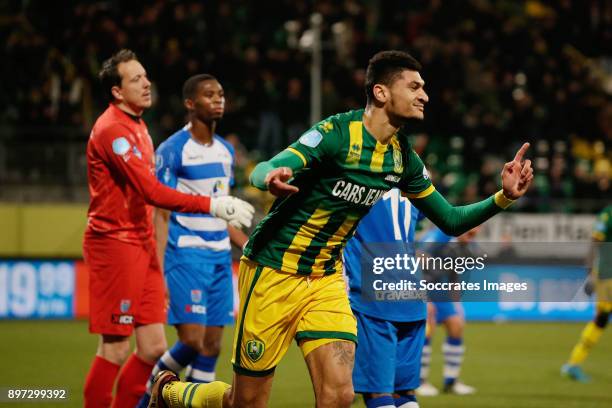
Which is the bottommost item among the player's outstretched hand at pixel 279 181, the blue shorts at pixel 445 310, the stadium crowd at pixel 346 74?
the blue shorts at pixel 445 310

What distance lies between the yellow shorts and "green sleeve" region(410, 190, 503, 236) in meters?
0.76

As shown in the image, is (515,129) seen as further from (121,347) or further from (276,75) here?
(121,347)

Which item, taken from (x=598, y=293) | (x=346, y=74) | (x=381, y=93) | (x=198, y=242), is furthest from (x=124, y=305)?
(x=346, y=74)

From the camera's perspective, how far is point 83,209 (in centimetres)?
1592

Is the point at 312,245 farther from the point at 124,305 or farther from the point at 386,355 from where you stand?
the point at 124,305

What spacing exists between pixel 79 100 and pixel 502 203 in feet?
41.9

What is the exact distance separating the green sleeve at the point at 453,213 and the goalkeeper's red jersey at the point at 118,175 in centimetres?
161

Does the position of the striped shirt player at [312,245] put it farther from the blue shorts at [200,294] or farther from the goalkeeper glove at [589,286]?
the goalkeeper glove at [589,286]

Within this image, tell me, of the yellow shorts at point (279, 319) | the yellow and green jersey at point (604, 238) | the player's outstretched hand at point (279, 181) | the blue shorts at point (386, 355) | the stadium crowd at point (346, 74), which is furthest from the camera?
the stadium crowd at point (346, 74)

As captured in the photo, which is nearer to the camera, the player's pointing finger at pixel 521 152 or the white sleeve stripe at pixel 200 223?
the player's pointing finger at pixel 521 152

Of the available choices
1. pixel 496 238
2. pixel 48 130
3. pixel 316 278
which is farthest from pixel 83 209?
pixel 316 278

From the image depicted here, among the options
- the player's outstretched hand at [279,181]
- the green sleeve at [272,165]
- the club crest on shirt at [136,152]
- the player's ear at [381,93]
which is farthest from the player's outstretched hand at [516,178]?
the club crest on shirt at [136,152]

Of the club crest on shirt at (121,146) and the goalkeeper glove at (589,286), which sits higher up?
the club crest on shirt at (121,146)

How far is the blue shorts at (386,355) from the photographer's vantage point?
547 centimetres
